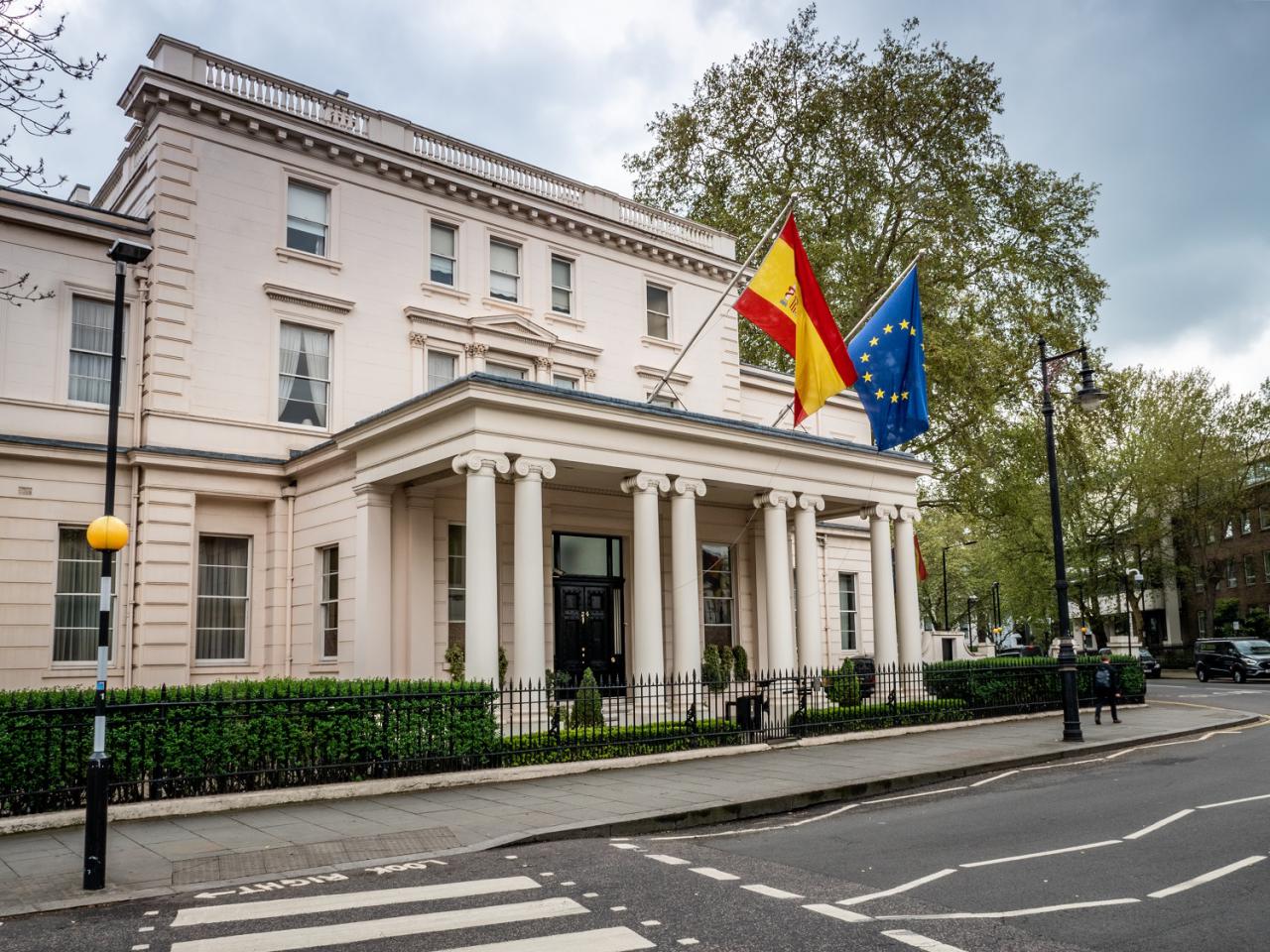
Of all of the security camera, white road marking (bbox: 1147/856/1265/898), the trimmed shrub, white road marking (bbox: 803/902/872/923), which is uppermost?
the security camera

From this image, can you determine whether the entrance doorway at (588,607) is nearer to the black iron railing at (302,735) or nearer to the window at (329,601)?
the black iron railing at (302,735)

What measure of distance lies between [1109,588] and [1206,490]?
7.22m

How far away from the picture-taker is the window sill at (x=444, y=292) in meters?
24.5

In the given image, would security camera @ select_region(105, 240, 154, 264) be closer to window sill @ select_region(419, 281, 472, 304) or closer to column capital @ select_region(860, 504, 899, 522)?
window sill @ select_region(419, 281, 472, 304)

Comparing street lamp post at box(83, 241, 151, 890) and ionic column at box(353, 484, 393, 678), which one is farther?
ionic column at box(353, 484, 393, 678)

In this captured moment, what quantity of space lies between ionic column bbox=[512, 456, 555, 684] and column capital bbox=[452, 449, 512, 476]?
0.37 m

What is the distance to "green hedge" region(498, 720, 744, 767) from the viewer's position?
1526 cm

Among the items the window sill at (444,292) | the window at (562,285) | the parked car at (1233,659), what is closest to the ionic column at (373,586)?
the window sill at (444,292)

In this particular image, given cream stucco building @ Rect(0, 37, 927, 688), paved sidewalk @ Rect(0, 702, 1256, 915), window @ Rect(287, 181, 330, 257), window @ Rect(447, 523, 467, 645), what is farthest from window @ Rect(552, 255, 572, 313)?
paved sidewalk @ Rect(0, 702, 1256, 915)

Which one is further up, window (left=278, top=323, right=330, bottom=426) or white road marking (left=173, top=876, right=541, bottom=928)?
window (left=278, top=323, right=330, bottom=426)

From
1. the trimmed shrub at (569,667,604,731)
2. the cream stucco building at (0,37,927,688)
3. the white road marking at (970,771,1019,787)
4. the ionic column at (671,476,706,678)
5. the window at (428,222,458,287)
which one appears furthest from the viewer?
the window at (428,222,458,287)

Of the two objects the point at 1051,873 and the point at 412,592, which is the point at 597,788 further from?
the point at 412,592

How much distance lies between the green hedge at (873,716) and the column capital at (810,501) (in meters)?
4.94

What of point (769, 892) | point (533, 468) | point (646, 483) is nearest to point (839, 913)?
point (769, 892)
